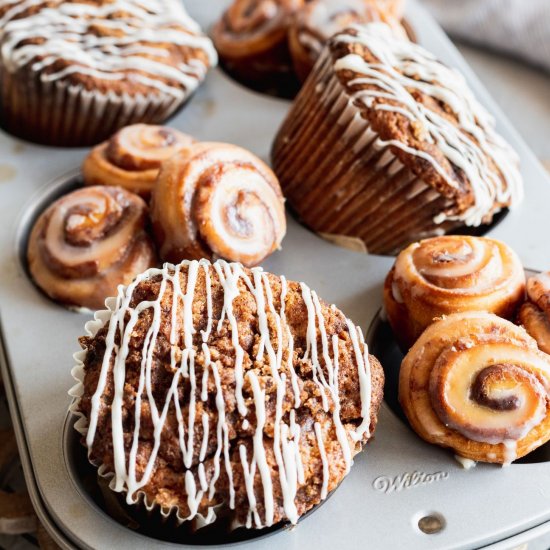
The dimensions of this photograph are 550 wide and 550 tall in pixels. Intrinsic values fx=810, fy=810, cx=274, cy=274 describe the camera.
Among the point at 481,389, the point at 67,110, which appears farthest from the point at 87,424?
the point at 67,110

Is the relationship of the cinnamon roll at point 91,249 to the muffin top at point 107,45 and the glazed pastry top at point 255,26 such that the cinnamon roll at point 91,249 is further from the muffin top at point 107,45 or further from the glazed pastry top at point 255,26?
the glazed pastry top at point 255,26

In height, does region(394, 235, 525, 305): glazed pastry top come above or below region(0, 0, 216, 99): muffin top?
above

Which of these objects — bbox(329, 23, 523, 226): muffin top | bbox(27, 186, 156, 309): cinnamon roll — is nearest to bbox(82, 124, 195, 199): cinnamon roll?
bbox(27, 186, 156, 309): cinnamon roll

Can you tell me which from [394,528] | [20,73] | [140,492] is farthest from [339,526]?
[20,73]

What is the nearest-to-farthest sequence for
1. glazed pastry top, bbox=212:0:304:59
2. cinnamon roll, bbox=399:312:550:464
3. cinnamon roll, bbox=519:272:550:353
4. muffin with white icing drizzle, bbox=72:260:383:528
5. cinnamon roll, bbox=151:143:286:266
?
muffin with white icing drizzle, bbox=72:260:383:528, cinnamon roll, bbox=399:312:550:464, cinnamon roll, bbox=519:272:550:353, cinnamon roll, bbox=151:143:286:266, glazed pastry top, bbox=212:0:304:59

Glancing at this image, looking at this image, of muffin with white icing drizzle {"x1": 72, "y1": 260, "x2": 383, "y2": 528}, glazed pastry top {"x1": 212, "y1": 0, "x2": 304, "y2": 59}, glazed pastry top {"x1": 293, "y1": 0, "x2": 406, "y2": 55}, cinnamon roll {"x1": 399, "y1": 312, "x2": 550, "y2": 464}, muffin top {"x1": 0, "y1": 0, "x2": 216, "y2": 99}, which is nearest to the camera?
muffin with white icing drizzle {"x1": 72, "y1": 260, "x2": 383, "y2": 528}

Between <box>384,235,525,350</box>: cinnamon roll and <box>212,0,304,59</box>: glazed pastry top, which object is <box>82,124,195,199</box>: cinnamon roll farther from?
<box>384,235,525,350</box>: cinnamon roll
